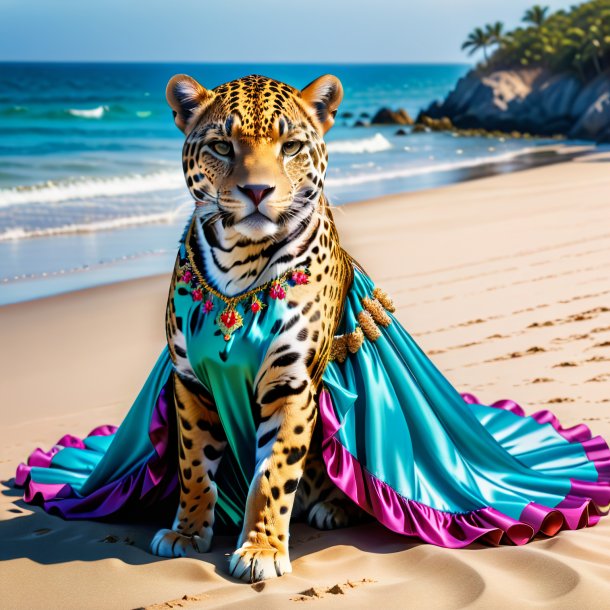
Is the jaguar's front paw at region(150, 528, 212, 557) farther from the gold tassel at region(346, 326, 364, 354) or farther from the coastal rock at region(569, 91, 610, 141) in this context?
the coastal rock at region(569, 91, 610, 141)

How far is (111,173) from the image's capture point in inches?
853

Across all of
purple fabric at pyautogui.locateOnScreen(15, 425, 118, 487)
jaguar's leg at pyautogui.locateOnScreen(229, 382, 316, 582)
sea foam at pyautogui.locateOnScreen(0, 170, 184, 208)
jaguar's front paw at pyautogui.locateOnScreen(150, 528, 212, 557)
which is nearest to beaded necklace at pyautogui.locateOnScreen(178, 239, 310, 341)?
jaguar's leg at pyautogui.locateOnScreen(229, 382, 316, 582)

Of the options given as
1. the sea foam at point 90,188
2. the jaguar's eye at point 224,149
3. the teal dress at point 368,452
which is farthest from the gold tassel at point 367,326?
the sea foam at point 90,188

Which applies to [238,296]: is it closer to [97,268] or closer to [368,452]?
[368,452]

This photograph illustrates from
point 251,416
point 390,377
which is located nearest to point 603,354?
point 390,377

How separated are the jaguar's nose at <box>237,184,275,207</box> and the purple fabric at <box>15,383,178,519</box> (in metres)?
0.99

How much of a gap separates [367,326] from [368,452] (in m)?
0.48

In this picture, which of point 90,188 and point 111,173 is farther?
point 111,173

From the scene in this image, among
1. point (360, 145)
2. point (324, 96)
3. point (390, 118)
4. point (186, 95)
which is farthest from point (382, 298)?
point (390, 118)

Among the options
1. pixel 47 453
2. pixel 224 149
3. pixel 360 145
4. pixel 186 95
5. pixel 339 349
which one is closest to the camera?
pixel 224 149

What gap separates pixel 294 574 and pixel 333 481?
0.39m

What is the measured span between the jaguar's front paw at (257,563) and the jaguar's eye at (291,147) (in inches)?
50.6

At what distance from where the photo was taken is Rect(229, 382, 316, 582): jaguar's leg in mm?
Answer: 3525

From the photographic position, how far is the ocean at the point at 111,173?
10.7 metres
